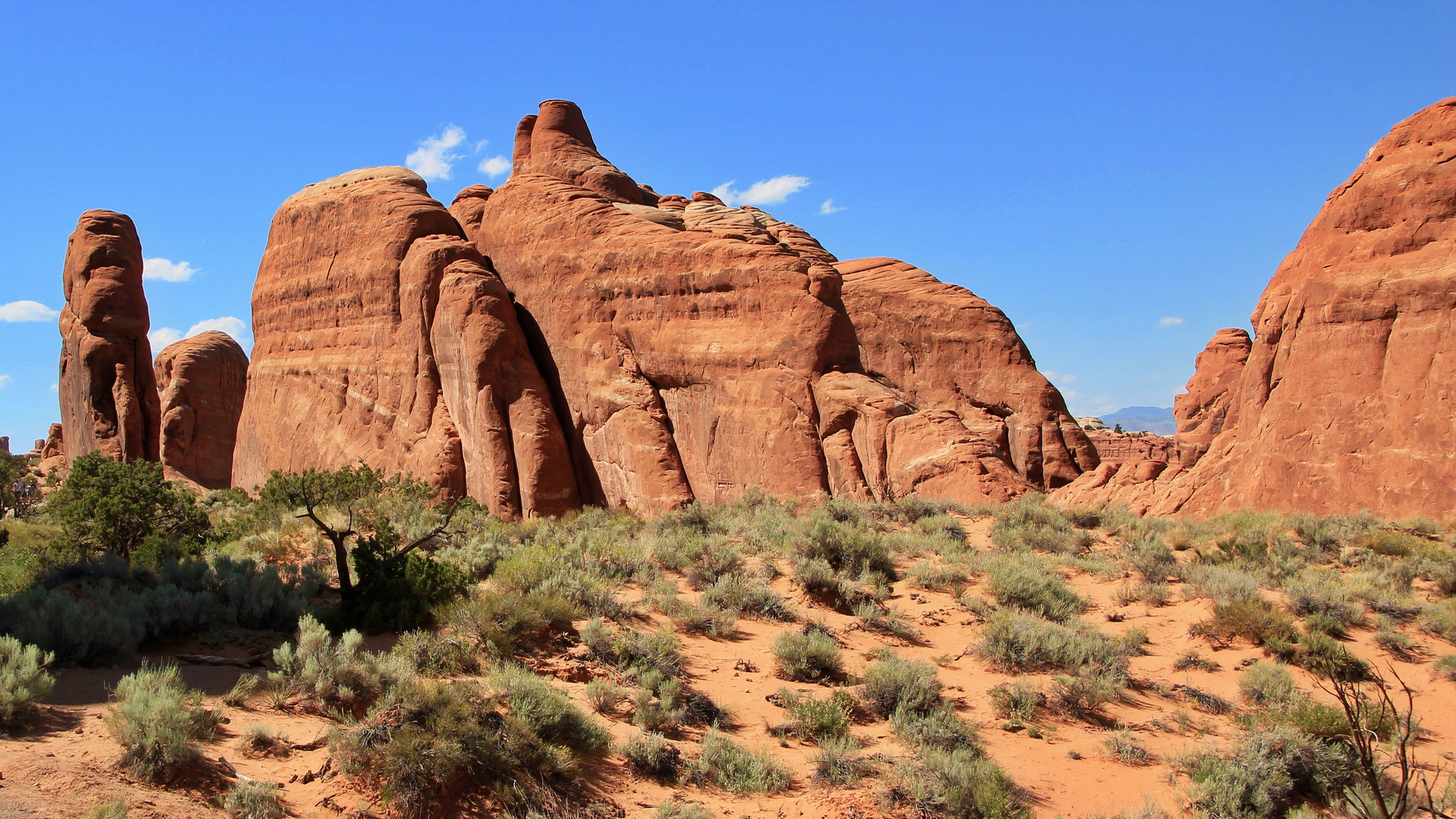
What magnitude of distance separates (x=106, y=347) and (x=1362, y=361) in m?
41.0

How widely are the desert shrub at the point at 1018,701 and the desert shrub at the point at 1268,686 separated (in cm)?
221

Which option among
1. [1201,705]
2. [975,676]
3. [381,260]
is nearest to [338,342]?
[381,260]

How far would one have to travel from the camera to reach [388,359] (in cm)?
2306

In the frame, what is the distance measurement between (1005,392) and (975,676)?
18.0 metres

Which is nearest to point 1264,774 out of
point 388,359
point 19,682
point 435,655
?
point 435,655

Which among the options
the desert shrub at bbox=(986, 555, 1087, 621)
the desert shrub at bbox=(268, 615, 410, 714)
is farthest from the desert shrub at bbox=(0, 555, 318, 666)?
the desert shrub at bbox=(986, 555, 1087, 621)

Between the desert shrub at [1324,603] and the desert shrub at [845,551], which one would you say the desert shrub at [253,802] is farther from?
the desert shrub at [1324,603]

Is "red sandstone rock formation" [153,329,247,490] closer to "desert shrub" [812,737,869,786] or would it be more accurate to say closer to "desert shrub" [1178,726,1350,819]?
"desert shrub" [812,737,869,786]

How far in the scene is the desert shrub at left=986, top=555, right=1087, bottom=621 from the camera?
11.5 m

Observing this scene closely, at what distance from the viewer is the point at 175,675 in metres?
7.25

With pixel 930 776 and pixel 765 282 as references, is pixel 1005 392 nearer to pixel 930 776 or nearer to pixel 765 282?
pixel 765 282

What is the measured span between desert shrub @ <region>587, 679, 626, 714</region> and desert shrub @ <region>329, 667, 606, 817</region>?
28.7 inches

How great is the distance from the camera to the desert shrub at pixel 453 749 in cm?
640

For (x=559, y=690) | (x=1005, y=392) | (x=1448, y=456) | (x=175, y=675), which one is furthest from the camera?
(x=1005, y=392)
